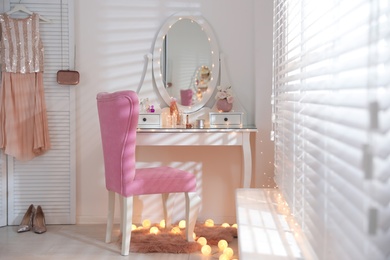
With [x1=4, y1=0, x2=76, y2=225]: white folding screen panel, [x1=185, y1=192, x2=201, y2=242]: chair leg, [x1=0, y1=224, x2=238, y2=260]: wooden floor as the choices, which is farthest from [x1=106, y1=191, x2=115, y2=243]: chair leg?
[x1=4, y1=0, x2=76, y2=225]: white folding screen panel

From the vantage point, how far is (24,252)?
10.1ft

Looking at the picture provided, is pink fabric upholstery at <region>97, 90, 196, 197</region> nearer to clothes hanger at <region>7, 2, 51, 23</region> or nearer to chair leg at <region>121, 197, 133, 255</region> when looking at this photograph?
chair leg at <region>121, 197, 133, 255</region>

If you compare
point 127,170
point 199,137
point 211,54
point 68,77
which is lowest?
point 127,170

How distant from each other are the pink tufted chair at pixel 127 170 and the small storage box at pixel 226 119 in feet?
2.15

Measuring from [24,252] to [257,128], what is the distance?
1859mm

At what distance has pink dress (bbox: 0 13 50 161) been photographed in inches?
145

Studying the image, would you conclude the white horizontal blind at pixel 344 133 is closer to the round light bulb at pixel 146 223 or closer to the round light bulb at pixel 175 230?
the round light bulb at pixel 175 230

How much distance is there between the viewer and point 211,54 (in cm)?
381

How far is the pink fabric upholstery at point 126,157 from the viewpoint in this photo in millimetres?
2938

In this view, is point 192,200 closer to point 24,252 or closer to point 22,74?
point 24,252

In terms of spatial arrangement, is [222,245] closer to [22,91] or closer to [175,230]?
[175,230]

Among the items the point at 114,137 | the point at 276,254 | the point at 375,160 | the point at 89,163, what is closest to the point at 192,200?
the point at 114,137

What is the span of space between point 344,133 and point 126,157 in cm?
213

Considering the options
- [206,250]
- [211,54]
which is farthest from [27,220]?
[211,54]
